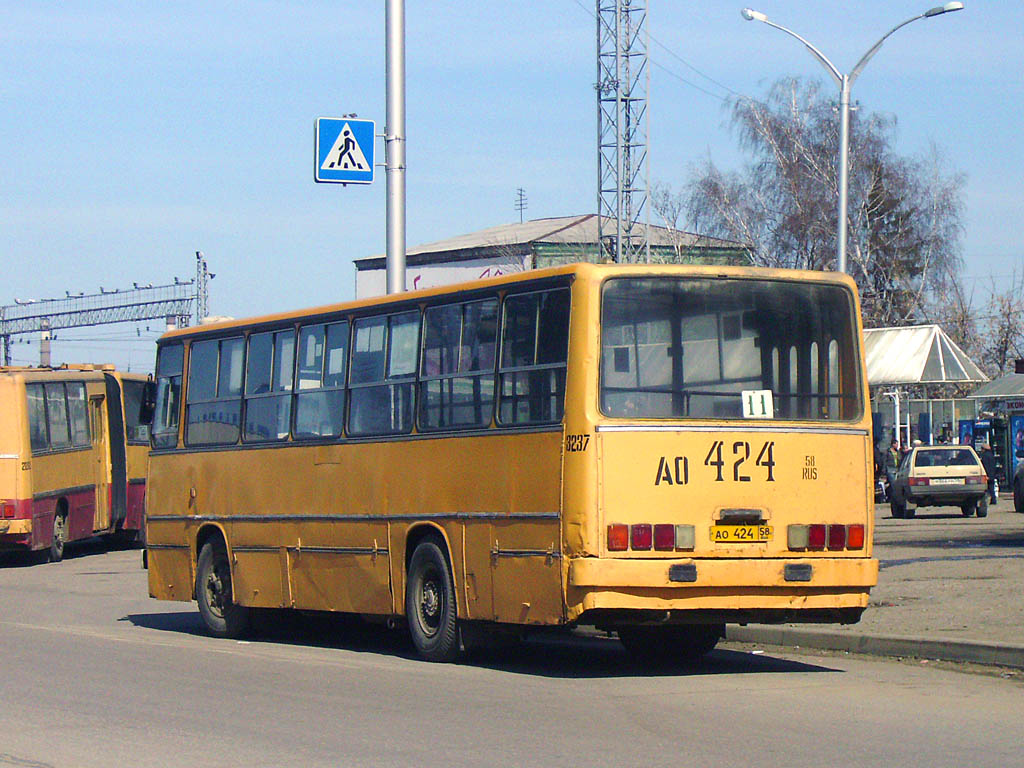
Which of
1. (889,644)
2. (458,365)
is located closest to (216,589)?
(458,365)

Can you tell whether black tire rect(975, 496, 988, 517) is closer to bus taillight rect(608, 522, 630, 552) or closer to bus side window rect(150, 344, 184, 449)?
bus side window rect(150, 344, 184, 449)

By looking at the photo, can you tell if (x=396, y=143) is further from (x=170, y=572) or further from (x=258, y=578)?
(x=258, y=578)

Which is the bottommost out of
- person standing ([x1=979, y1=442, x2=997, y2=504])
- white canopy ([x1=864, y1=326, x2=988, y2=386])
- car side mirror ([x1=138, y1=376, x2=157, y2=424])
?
Answer: person standing ([x1=979, y1=442, x2=997, y2=504])

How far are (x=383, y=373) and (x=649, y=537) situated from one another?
10.8 ft

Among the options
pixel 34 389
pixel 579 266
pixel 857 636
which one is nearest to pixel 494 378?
pixel 579 266

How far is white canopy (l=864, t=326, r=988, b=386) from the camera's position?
1652 inches

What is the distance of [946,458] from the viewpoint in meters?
38.0

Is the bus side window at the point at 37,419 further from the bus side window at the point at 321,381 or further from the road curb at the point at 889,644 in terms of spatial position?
the road curb at the point at 889,644

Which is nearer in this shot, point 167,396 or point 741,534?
point 741,534

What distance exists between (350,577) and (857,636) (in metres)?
4.29

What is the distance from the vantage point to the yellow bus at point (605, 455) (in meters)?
11.9

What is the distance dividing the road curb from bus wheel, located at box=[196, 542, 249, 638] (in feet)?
15.9

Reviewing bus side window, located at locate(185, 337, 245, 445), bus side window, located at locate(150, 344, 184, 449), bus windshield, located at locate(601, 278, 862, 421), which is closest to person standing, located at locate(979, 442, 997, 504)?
bus side window, located at locate(150, 344, 184, 449)

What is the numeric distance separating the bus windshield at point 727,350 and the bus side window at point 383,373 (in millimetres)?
2313
